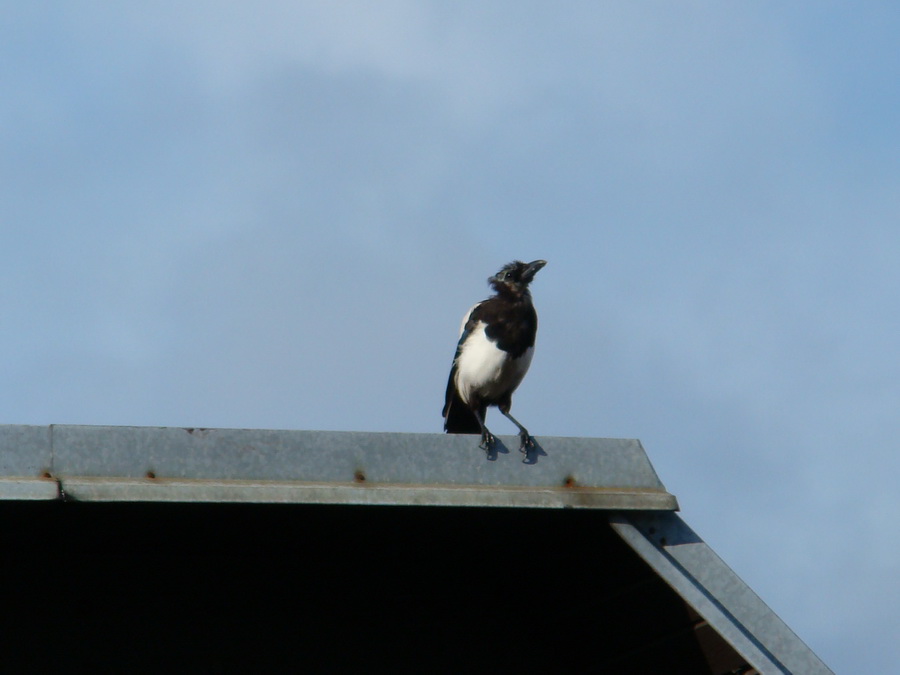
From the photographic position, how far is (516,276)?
879 centimetres

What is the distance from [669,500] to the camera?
4.02 metres

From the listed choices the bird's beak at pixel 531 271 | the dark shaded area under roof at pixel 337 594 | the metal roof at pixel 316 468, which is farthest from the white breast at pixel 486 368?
the metal roof at pixel 316 468

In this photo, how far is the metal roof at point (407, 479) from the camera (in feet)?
12.1

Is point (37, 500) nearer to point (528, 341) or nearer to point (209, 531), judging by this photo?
point (209, 531)

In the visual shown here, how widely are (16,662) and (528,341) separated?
464 cm

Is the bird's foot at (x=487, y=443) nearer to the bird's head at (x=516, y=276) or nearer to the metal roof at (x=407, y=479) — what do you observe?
the metal roof at (x=407, y=479)

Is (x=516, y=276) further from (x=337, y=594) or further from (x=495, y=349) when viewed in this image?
(x=337, y=594)

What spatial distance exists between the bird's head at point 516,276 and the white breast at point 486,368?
38 cm

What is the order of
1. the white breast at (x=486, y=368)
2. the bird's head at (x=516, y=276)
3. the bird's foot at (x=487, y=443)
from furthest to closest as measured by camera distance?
the bird's head at (x=516, y=276) → the white breast at (x=486, y=368) → the bird's foot at (x=487, y=443)

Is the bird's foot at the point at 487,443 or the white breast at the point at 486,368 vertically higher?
the white breast at the point at 486,368

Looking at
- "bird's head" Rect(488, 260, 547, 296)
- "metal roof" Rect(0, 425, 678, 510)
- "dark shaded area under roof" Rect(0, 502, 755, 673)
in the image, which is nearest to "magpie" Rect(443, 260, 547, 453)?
"bird's head" Rect(488, 260, 547, 296)

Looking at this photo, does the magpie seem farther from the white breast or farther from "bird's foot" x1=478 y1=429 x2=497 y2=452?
"bird's foot" x1=478 y1=429 x2=497 y2=452

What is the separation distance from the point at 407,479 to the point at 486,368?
173 inches

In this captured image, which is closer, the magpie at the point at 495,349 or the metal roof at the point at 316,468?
the metal roof at the point at 316,468
